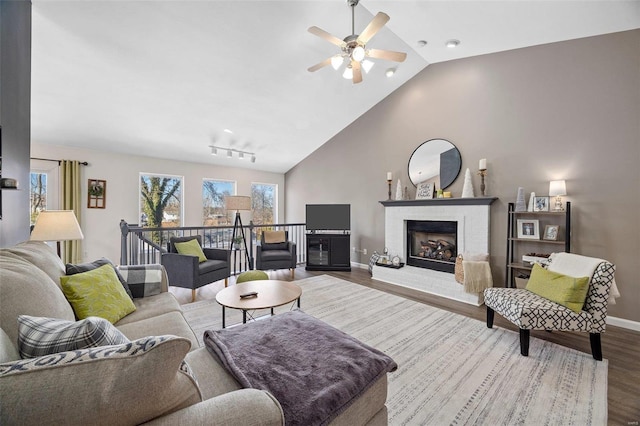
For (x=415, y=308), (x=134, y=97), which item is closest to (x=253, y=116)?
(x=134, y=97)

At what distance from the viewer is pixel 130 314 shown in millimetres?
1822

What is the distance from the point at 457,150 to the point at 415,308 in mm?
2462

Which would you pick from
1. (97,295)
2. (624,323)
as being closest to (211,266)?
(97,295)

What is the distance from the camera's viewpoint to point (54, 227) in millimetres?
2342

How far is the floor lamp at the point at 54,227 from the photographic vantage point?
2.29 metres

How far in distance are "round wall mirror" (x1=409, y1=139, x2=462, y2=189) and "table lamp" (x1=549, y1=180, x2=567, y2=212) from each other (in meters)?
1.17

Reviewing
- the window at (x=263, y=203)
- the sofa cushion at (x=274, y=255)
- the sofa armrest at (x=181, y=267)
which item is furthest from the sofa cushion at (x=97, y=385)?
the window at (x=263, y=203)

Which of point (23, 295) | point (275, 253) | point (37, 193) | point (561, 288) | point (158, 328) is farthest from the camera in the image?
point (275, 253)

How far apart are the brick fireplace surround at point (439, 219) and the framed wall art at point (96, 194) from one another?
16.8 ft

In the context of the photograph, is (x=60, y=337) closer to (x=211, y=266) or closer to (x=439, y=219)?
(x=211, y=266)

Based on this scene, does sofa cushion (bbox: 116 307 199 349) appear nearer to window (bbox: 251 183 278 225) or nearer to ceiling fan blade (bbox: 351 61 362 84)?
ceiling fan blade (bbox: 351 61 362 84)

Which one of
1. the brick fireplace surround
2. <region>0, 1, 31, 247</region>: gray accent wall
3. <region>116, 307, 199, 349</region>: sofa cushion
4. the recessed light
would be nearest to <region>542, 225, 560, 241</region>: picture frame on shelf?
the brick fireplace surround

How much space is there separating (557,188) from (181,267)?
4.64 metres

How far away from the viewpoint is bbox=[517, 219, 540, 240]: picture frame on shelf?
3184 mm
